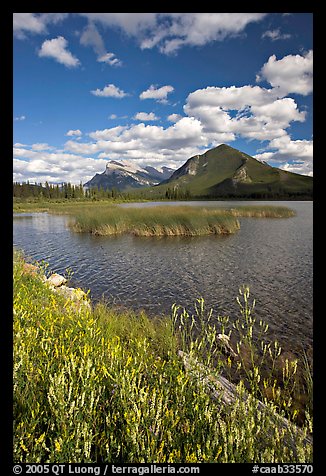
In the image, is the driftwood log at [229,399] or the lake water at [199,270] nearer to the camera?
the driftwood log at [229,399]

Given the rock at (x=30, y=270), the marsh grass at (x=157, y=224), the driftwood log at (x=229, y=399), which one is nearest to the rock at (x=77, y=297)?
the rock at (x=30, y=270)

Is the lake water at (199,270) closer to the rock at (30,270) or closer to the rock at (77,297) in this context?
the rock at (77,297)

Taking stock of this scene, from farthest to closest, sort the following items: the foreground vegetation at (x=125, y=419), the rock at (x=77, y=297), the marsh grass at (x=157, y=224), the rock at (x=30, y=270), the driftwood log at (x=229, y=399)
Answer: the marsh grass at (x=157, y=224) → the rock at (x=30, y=270) → the rock at (x=77, y=297) → the driftwood log at (x=229, y=399) → the foreground vegetation at (x=125, y=419)

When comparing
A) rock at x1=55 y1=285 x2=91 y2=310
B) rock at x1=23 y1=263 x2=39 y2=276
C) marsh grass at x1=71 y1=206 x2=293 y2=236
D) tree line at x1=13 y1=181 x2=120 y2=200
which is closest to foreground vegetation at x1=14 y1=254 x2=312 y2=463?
rock at x1=55 y1=285 x2=91 y2=310

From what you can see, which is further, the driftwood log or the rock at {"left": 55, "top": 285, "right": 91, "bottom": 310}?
the rock at {"left": 55, "top": 285, "right": 91, "bottom": 310}

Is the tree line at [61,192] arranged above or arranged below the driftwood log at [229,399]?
above

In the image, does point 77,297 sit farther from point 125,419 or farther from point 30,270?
point 125,419

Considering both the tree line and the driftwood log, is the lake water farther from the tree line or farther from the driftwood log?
the tree line

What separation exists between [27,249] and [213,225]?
19220 mm

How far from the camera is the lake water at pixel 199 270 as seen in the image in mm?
11102

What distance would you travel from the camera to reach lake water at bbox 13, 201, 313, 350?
11.1 meters
